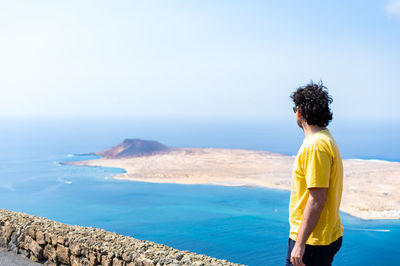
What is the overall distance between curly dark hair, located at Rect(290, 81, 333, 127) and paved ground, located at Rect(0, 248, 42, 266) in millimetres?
3539

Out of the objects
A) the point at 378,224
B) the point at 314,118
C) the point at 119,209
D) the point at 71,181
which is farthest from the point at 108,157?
the point at 314,118

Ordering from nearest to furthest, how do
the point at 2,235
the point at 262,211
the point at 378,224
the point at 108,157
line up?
the point at 2,235, the point at 378,224, the point at 262,211, the point at 108,157

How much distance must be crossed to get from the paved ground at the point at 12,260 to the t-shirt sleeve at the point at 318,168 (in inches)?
138

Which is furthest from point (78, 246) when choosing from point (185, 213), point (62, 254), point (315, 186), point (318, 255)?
point (185, 213)

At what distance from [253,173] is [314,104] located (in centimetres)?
3612

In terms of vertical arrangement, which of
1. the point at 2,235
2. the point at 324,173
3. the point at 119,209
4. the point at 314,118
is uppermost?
the point at 314,118

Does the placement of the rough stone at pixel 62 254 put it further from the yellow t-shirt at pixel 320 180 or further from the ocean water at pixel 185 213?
the ocean water at pixel 185 213

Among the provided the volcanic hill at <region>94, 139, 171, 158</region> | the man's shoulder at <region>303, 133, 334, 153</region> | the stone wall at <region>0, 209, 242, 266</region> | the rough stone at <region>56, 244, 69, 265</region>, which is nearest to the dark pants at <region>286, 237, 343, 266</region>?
the man's shoulder at <region>303, 133, 334, 153</region>

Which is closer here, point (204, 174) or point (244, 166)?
point (204, 174)

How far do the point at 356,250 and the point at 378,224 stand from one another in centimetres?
450

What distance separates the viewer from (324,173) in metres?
1.91

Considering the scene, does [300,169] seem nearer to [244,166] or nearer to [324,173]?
[324,173]

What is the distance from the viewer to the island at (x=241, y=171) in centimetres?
2601

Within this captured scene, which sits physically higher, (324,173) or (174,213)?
(324,173)
